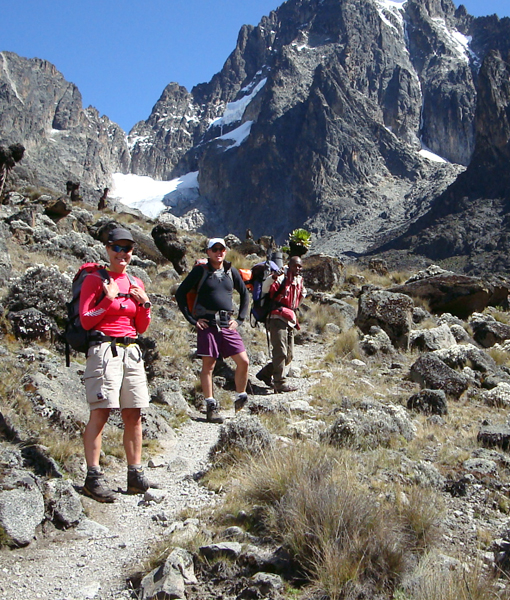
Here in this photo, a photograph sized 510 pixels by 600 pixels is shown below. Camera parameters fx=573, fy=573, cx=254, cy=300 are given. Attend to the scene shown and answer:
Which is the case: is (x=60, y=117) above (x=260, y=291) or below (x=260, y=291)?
above

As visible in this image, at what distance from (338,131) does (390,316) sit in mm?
125322

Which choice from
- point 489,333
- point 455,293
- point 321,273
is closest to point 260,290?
point 489,333

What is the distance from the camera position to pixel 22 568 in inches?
107

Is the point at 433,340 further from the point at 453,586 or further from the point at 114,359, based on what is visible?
the point at 453,586

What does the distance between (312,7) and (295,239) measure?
637 feet

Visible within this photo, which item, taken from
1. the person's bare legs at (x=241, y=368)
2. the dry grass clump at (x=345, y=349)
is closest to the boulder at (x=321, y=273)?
the dry grass clump at (x=345, y=349)

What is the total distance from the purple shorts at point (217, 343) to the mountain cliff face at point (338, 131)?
86.2 meters

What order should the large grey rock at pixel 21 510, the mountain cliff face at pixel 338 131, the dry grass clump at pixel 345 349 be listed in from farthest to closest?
the mountain cliff face at pixel 338 131 → the dry grass clump at pixel 345 349 → the large grey rock at pixel 21 510

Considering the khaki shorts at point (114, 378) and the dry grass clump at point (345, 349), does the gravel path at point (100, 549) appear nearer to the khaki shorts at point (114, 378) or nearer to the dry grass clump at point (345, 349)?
the khaki shorts at point (114, 378)

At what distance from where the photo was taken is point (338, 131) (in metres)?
129

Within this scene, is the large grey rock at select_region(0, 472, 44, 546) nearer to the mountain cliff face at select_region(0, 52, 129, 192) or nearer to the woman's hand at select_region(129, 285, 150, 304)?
the woman's hand at select_region(129, 285, 150, 304)

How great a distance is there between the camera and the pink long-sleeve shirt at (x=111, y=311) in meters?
3.58

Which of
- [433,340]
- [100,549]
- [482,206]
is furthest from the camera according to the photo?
[482,206]

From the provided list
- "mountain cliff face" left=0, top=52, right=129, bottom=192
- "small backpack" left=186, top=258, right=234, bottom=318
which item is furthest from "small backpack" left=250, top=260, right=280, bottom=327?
"mountain cliff face" left=0, top=52, right=129, bottom=192
